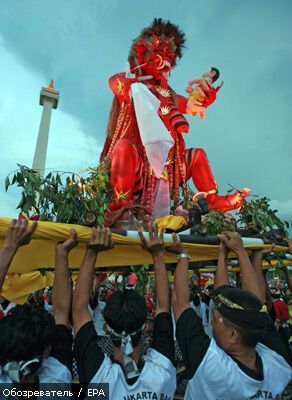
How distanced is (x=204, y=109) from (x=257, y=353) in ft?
23.3

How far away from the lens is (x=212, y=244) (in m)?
2.41

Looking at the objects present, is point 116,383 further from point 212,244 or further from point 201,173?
point 201,173

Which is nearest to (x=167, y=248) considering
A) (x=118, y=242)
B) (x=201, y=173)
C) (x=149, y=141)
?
(x=118, y=242)

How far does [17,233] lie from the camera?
1546mm

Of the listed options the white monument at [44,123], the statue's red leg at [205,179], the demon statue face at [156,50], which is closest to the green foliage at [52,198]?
the statue's red leg at [205,179]

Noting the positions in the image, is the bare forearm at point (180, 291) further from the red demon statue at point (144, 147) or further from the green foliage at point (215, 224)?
the red demon statue at point (144, 147)

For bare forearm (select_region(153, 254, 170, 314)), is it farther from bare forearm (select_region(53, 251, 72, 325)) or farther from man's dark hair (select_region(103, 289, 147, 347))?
bare forearm (select_region(53, 251, 72, 325))

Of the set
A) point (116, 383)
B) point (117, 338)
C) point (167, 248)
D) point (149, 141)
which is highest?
point (149, 141)

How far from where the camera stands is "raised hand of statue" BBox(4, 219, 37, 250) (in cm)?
150

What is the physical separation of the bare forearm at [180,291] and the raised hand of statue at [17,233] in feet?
2.69

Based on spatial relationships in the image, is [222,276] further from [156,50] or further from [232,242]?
[156,50]

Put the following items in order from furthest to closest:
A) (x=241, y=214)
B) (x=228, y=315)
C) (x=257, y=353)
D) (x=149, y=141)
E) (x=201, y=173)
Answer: (x=201, y=173) < (x=149, y=141) < (x=241, y=214) < (x=257, y=353) < (x=228, y=315)

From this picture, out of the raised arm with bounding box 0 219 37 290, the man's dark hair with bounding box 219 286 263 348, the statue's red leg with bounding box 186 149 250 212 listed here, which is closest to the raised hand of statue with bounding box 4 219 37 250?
the raised arm with bounding box 0 219 37 290

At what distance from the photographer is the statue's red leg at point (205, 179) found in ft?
23.9
